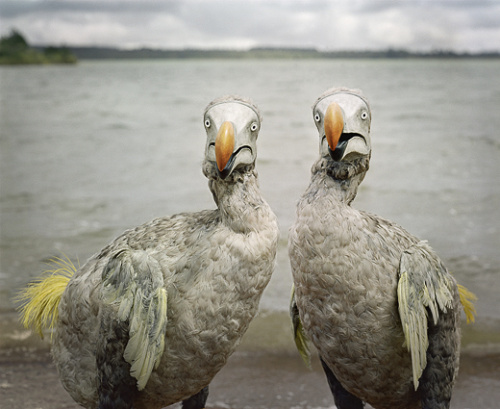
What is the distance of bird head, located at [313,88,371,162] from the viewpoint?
201 centimetres

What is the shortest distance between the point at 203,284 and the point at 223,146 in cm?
50

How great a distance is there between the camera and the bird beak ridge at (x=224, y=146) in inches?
75.7

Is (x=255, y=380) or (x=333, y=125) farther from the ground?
(x=333, y=125)

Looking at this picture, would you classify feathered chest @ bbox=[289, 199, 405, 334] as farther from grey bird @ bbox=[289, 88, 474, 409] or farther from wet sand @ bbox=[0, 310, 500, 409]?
wet sand @ bbox=[0, 310, 500, 409]

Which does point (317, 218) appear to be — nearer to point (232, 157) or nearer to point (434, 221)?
point (232, 157)

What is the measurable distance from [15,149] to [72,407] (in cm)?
538

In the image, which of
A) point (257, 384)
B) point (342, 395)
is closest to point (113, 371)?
point (342, 395)

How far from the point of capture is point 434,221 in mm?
6066

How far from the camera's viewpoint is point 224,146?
1922mm

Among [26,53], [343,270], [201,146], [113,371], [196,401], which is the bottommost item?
[196,401]

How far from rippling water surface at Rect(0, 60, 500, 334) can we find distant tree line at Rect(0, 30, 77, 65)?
Result: 50cm

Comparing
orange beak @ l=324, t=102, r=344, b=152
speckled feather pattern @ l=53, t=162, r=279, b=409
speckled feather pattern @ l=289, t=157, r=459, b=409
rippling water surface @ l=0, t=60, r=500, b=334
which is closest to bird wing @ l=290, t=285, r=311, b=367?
speckled feather pattern @ l=289, t=157, r=459, b=409

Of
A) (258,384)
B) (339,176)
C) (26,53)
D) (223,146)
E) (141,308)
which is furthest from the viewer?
(26,53)

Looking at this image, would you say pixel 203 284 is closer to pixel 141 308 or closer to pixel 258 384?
pixel 141 308
